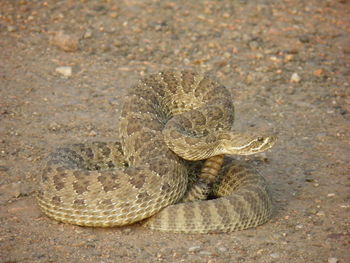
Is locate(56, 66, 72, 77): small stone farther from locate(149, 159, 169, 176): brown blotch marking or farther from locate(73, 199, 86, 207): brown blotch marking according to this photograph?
locate(73, 199, 86, 207): brown blotch marking

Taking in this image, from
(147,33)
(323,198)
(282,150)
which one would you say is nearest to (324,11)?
(147,33)

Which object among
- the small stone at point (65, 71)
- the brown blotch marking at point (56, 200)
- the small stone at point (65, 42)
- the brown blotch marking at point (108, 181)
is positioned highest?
the brown blotch marking at point (108, 181)

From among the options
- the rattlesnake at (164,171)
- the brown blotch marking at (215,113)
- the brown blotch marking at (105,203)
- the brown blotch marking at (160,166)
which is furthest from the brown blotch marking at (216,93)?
the brown blotch marking at (105,203)

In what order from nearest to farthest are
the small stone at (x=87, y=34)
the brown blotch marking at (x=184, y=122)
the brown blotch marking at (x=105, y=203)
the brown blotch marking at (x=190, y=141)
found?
the brown blotch marking at (x=105, y=203) < the brown blotch marking at (x=190, y=141) < the brown blotch marking at (x=184, y=122) < the small stone at (x=87, y=34)

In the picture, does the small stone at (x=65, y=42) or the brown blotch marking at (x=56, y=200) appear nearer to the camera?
the brown blotch marking at (x=56, y=200)

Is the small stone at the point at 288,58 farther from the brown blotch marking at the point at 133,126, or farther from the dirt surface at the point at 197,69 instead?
the brown blotch marking at the point at 133,126

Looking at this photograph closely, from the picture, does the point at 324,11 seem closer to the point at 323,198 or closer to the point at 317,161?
the point at 317,161
